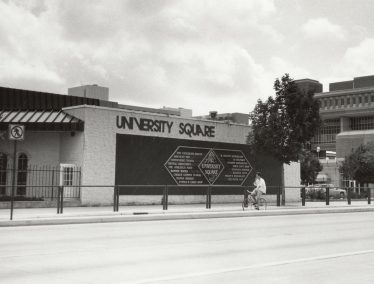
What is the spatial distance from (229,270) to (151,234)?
6597 millimetres

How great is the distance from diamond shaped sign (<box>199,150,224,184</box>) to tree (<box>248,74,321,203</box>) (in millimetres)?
3191

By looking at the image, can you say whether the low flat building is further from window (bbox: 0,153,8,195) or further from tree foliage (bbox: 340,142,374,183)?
tree foliage (bbox: 340,142,374,183)

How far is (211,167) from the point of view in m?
32.7

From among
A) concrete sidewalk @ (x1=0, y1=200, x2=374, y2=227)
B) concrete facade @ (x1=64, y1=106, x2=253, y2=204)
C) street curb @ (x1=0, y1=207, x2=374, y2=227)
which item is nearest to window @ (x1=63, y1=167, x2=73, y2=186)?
concrete facade @ (x1=64, y1=106, x2=253, y2=204)

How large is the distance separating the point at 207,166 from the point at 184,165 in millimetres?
1615

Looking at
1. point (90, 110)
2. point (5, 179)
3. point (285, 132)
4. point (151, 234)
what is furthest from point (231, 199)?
point (151, 234)

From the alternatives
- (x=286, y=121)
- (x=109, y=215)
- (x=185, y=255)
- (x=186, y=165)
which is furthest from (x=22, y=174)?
(x=185, y=255)

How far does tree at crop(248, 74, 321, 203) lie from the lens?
29.9 m

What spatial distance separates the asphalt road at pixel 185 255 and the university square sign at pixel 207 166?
14209 mm

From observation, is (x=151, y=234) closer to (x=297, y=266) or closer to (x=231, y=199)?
(x=297, y=266)

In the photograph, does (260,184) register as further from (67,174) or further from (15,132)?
(15,132)

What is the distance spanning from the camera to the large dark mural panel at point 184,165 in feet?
95.6

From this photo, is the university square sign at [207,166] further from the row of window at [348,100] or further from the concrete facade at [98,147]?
the row of window at [348,100]

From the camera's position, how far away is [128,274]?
28.2 feet
